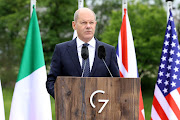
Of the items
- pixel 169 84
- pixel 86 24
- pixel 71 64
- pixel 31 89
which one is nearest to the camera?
pixel 86 24

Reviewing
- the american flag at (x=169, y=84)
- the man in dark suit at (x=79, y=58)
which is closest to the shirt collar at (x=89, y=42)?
the man in dark suit at (x=79, y=58)

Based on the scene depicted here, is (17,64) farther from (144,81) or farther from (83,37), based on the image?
(83,37)

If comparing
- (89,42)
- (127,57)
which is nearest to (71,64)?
(89,42)

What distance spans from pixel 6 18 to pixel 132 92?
2092cm

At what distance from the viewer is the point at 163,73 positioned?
5531 mm

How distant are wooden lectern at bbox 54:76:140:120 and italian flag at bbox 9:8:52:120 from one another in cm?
228

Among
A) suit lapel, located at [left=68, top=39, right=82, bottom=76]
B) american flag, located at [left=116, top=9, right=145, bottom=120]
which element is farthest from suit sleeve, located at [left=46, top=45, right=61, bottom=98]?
american flag, located at [left=116, top=9, right=145, bottom=120]

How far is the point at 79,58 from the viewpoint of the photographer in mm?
2867

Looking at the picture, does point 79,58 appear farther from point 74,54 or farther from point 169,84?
point 169,84

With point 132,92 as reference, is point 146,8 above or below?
above

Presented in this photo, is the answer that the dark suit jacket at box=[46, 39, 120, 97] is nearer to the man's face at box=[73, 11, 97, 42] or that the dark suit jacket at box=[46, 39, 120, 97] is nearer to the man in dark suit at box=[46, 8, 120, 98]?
the man in dark suit at box=[46, 8, 120, 98]

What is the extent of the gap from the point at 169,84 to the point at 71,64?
10.1 feet

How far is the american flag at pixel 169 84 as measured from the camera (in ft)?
17.6

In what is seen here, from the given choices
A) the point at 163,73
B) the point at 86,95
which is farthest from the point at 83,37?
the point at 163,73
